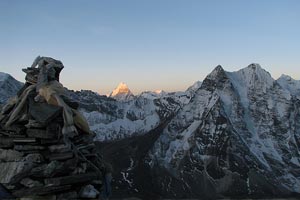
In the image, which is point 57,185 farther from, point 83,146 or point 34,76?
point 34,76

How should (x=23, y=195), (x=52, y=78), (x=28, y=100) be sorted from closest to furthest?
(x=23, y=195) → (x=28, y=100) → (x=52, y=78)

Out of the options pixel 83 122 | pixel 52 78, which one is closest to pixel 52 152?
pixel 83 122

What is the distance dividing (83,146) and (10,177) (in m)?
2.48

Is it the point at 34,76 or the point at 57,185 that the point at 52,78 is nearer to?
the point at 34,76

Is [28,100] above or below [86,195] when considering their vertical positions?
above

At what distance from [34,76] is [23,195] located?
4.27 meters

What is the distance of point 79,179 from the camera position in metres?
12.8

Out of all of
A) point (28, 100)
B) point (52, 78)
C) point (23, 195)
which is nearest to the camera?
point (23, 195)

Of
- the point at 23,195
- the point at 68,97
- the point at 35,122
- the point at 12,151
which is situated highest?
the point at 68,97

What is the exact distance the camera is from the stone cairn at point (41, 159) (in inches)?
480

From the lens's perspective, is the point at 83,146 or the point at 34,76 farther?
the point at 34,76

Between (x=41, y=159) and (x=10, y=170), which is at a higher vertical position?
(x=41, y=159)

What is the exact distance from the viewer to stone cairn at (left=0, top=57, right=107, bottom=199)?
1220cm

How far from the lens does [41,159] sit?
1235cm
